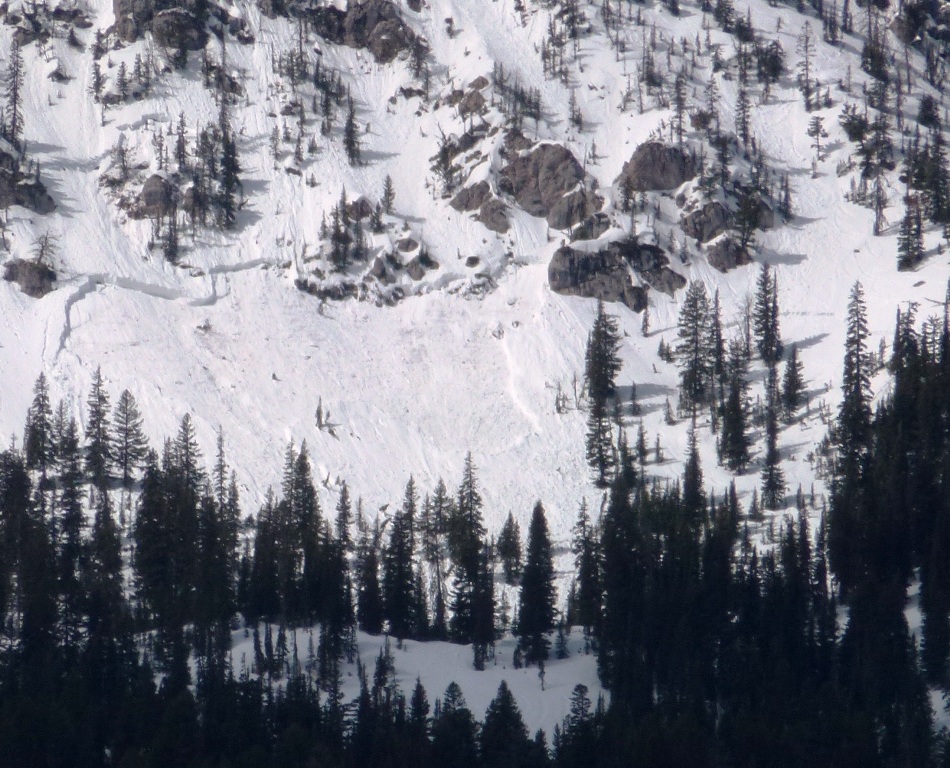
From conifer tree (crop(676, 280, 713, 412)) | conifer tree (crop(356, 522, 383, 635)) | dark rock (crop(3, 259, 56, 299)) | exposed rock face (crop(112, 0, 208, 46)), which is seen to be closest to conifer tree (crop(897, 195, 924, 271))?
conifer tree (crop(676, 280, 713, 412))

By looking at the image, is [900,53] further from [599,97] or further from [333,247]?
[333,247]

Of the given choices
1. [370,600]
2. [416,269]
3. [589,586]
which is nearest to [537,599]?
[589,586]

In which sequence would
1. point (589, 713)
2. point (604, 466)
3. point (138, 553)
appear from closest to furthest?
point (589, 713) → point (138, 553) → point (604, 466)

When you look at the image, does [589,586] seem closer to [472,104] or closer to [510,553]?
[510,553]

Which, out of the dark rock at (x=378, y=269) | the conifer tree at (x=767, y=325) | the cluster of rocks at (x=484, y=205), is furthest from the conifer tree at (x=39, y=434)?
the conifer tree at (x=767, y=325)

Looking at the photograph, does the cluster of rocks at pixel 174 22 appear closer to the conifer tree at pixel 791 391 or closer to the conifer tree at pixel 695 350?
the conifer tree at pixel 695 350

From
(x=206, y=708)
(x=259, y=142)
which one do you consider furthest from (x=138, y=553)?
(x=259, y=142)
